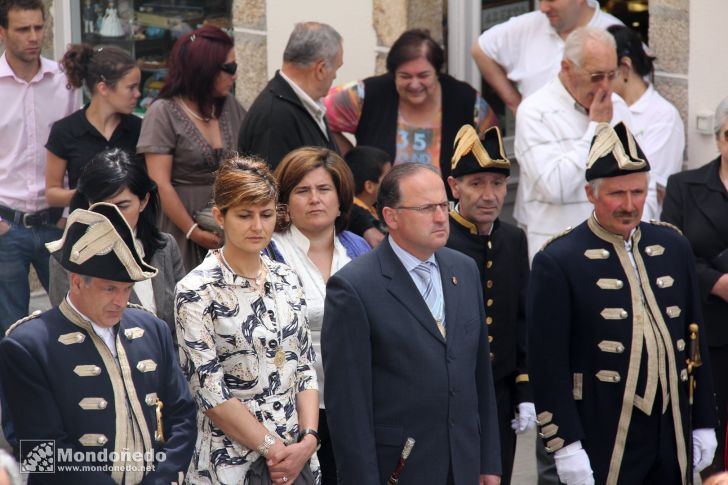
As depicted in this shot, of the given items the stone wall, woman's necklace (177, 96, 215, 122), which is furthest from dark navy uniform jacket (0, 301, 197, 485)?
the stone wall

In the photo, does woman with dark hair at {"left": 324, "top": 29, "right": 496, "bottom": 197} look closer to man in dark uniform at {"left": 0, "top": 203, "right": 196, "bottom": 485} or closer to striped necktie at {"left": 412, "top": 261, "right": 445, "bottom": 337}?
striped necktie at {"left": 412, "top": 261, "right": 445, "bottom": 337}

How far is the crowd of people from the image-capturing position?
13.9 ft

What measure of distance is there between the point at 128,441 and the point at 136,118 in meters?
2.90

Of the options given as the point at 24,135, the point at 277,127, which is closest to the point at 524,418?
the point at 277,127

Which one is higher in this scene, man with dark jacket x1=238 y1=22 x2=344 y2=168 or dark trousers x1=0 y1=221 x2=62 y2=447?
man with dark jacket x1=238 y1=22 x2=344 y2=168

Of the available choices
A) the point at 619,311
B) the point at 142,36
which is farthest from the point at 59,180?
the point at 619,311

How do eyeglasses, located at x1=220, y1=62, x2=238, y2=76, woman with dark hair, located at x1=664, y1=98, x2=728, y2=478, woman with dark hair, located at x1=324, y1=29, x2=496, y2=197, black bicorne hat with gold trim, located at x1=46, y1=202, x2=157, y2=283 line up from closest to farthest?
black bicorne hat with gold trim, located at x1=46, y1=202, x2=157, y2=283, woman with dark hair, located at x1=664, y1=98, x2=728, y2=478, eyeglasses, located at x1=220, y1=62, x2=238, y2=76, woman with dark hair, located at x1=324, y1=29, x2=496, y2=197

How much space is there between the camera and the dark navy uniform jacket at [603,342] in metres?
4.84

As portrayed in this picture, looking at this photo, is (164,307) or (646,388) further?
(164,307)

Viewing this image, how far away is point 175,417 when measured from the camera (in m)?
4.38

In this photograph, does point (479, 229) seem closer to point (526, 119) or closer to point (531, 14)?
point (526, 119)

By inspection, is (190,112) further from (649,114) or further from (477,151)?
(649,114)

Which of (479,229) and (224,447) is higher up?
(479,229)

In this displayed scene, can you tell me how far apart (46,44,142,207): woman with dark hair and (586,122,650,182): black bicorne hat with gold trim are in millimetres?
2630
